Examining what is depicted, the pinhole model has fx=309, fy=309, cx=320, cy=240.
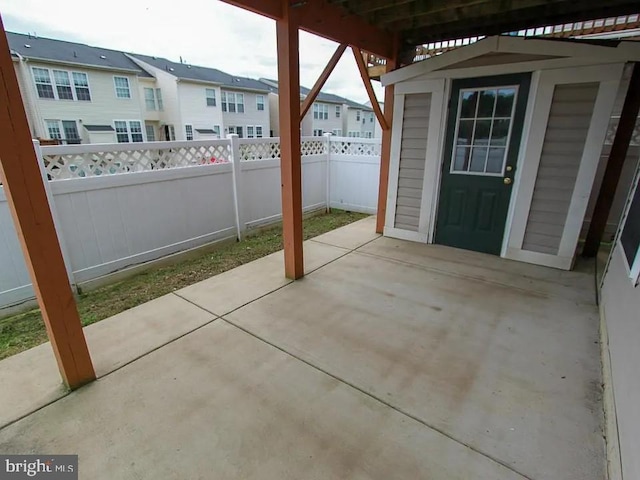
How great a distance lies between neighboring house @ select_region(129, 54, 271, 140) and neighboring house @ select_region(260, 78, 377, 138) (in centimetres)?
192

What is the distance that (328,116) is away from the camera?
20.6 m

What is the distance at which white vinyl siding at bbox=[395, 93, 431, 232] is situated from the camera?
3973 mm

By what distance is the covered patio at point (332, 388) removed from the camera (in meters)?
1.46

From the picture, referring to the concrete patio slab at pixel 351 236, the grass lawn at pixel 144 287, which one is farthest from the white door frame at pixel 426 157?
the grass lawn at pixel 144 287

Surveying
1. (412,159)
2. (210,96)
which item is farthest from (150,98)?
(412,159)

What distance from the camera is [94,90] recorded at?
42.0 feet

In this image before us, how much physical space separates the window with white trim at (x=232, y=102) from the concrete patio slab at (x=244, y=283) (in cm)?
1465

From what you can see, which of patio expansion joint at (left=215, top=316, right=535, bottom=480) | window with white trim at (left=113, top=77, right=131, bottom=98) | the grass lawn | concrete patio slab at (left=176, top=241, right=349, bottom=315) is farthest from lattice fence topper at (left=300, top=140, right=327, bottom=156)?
window with white trim at (left=113, top=77, right=131, bottom=98)

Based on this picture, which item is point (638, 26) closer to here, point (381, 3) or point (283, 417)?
point (381, 3)

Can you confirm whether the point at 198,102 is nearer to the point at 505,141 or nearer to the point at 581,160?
the point at 505,141

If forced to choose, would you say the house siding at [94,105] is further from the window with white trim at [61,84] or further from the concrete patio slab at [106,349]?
the concrete patio slab at [106,349]

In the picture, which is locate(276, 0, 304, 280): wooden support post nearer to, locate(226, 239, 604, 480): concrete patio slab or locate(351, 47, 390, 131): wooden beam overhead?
locate(226, 239, 604, 480): concrete patio slab

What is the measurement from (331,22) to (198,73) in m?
15.8

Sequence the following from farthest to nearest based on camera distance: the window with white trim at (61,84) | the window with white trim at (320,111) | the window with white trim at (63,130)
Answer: the window with white trim at (320,111)
the window with white trim at (63,130)
the window with white trim at (61,84)
